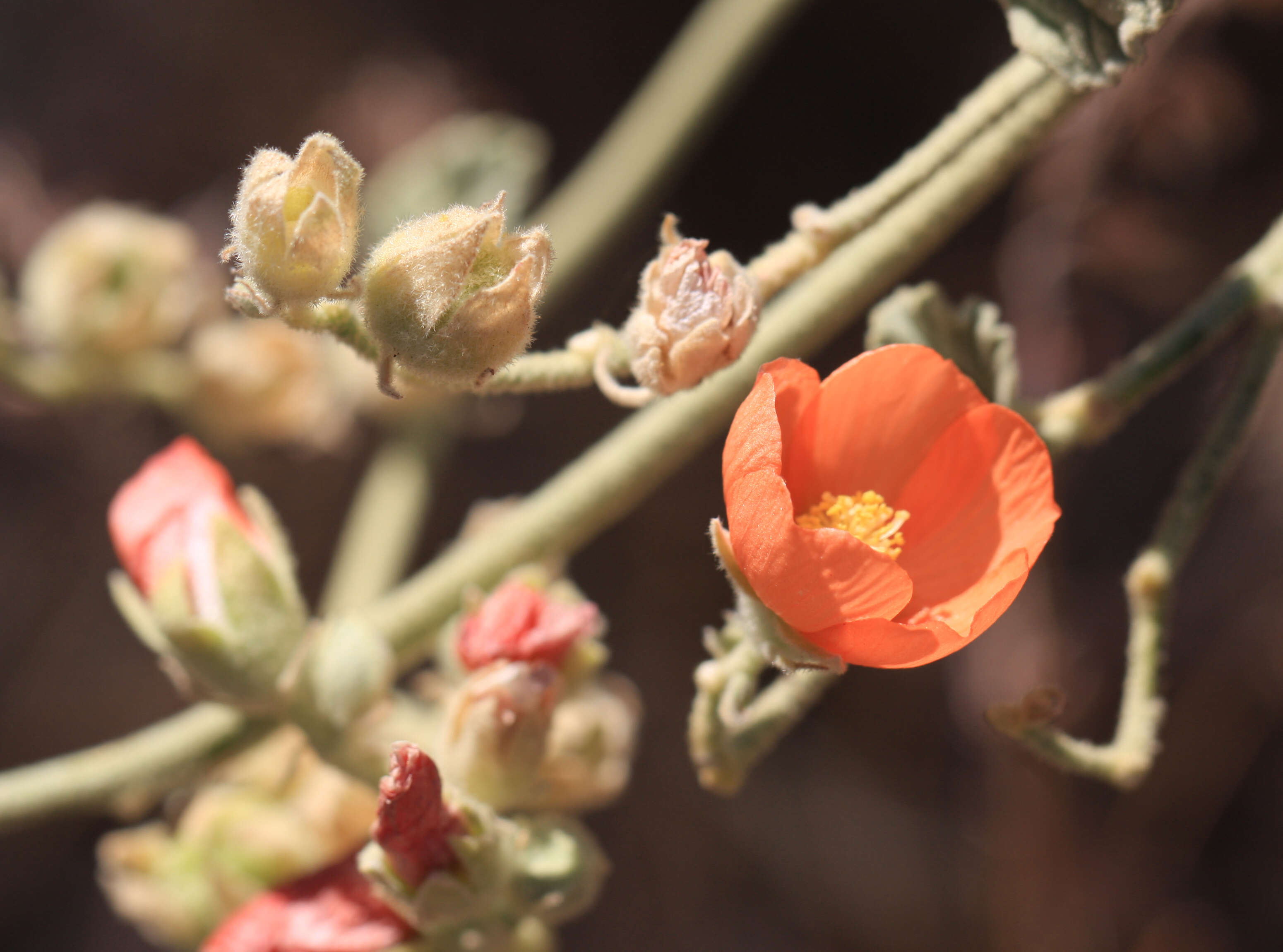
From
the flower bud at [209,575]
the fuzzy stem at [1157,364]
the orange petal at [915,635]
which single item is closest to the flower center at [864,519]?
the orange petal at [915,635]

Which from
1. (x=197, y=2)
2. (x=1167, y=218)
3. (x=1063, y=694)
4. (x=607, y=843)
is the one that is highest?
(x=197, y=2)

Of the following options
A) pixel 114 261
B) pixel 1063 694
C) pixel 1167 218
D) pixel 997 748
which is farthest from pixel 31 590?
pixel 1167 218

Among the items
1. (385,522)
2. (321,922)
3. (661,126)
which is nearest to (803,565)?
(321,922)

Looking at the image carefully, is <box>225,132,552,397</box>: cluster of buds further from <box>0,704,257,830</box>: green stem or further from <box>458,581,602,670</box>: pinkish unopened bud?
<box>0,704,257,830</box>: green stem

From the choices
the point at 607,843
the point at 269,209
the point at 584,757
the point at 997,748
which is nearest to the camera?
the point at 269,209

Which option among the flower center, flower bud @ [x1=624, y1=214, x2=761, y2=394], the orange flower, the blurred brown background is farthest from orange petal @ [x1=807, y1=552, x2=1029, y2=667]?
the blurred brown background

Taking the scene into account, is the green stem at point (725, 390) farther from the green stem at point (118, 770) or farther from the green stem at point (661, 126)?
the green stem at point (661, 126)

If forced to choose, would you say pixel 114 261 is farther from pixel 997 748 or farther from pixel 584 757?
pixel 997 748
